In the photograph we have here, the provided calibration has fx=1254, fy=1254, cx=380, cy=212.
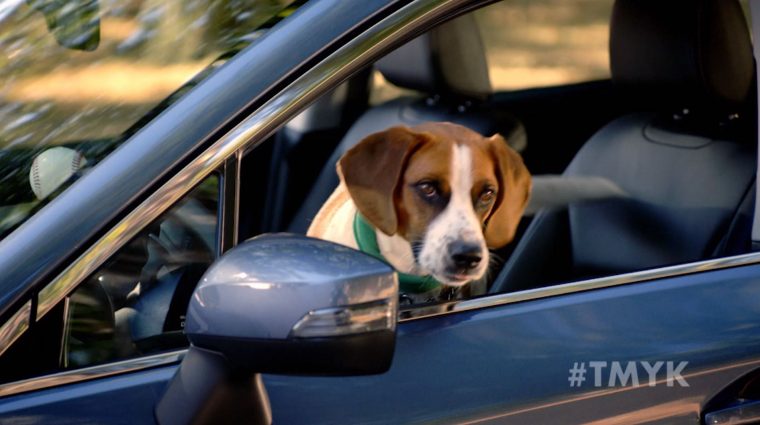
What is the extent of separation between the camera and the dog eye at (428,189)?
8.93ft

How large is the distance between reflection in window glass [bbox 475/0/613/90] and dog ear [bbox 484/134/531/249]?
1.46 meters

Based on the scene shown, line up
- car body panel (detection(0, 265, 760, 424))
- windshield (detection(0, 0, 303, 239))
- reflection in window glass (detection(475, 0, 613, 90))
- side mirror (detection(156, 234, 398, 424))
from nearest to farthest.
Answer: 1. side mirror (detection(156, 234, 398, 424))
2. car body panel (detection(0, 265, 760, 424))
3. windshield (detection(0, 0, 303, 239))
4. reflection in window glass (detection(475, 0, 613, 90))

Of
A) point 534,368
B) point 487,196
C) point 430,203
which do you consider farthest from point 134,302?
point 487,196

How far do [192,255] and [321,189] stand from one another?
62.6 inches

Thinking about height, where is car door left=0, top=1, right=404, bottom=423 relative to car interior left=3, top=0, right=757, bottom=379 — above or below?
above

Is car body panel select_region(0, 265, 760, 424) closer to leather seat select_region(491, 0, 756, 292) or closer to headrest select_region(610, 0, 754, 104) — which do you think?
leather seat select_region(491, 0, 756, 292)

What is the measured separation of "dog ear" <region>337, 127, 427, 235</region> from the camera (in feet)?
8.62

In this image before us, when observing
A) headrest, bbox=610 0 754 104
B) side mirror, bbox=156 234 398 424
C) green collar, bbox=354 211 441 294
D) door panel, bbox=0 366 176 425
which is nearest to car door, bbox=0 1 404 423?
door panel, bbox=0 366 176 425

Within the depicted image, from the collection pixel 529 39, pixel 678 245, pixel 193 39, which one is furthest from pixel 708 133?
pixel 529 39

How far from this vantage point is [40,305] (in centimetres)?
166

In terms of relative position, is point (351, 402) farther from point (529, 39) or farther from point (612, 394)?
point (529, 39)

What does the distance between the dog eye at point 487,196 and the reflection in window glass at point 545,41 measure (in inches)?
61.4

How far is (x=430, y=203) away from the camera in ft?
8.95

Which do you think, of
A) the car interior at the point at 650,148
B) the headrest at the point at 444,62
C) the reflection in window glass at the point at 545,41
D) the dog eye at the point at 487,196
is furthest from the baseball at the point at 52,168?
the reflection in window glass at the point at 545,41
